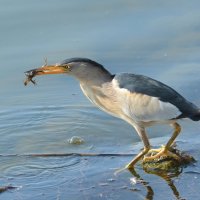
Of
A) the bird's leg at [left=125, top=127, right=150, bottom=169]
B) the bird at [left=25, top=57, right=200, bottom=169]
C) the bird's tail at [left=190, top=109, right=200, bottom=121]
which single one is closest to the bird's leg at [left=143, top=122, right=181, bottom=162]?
the bird at [left=25, top=57, right=200, bottom=169]

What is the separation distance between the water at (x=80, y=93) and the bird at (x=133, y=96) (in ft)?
1.62

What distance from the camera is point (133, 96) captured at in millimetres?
6688

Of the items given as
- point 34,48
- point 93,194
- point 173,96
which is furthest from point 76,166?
point 34,48

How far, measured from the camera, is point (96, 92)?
22.6ft

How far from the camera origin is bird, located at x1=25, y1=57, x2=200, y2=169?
6.63 metres

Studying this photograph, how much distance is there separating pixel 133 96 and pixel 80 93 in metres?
2.18

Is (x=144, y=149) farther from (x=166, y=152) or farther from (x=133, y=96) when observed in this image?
(x=133, y=96)

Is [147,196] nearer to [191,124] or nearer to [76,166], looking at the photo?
[76,166]

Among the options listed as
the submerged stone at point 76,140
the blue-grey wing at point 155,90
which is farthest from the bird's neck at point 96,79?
the submerged stone at point 76,140

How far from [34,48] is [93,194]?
11.9 ft

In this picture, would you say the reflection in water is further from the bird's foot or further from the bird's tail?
the bird's tail

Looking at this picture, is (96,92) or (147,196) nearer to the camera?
(147,196)

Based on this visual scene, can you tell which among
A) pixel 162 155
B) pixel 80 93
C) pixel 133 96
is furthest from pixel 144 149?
A: pixel 80 93

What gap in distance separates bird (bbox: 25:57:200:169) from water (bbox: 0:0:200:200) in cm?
49
